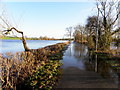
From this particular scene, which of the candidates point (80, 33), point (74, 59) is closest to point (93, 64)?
point (74, 59)

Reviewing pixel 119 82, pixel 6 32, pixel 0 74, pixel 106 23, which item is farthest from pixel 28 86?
pixel 106 23

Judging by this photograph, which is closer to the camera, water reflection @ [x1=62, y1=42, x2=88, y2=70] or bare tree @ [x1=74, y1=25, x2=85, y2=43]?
water reflection @ [x1=62, y1=42, x2=88, y2=70]

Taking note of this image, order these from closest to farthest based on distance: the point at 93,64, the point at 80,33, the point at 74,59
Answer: the point at 93,64, the point at 74,59, the point at 80,33

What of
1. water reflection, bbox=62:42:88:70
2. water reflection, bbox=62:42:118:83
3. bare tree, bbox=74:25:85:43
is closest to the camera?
water reflection, bbox=62:42:118:83

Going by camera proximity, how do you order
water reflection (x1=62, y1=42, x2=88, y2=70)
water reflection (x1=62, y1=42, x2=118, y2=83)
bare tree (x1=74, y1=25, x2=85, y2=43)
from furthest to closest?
bare tree (x1=74, y1=25, x2=85, y2=43) → water reflection (x1=62, y1=42, x2=88, y2=70) → water reflection (x1=62, y1=42, x2=118, y2=83)

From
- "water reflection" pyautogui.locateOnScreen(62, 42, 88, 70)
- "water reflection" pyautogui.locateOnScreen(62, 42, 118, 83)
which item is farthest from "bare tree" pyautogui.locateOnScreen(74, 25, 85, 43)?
"water reflection" pyautogui.locateOnScreen(62, 42, 118, 83)

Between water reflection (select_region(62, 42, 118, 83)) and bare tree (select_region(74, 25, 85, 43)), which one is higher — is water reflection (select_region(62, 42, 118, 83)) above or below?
below

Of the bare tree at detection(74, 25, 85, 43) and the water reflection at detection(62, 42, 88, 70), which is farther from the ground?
the bare tree at detection(74, 25, 85, 43)

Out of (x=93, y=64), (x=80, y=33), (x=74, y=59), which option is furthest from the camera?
(x=80, y=33)

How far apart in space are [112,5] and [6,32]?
46.4 feet

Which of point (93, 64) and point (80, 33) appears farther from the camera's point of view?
point (80, 33)

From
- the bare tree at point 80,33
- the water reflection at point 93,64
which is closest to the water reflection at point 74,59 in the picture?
the water reflection at point 93,64

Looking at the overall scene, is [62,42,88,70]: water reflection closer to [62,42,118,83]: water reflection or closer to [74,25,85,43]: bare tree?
[62,42,118,83]: water reflection

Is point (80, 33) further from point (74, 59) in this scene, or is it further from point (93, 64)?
point (93, 64)
